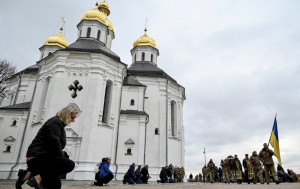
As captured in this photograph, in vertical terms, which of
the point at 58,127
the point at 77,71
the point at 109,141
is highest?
the point at 77,71

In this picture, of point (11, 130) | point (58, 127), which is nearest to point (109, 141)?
point (11, 130)

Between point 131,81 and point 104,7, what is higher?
point 104,7

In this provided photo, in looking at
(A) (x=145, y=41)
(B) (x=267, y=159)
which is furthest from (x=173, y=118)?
(B) (x=267, y=159)

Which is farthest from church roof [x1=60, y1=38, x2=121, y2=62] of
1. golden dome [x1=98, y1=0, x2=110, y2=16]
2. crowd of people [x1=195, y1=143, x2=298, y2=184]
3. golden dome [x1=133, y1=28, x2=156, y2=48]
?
crowd of people [x1=195, y1=143, x2=298, y2=184]

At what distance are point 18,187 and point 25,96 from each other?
21.1 meters

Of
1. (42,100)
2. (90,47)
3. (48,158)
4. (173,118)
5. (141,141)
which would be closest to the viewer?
(48,158)

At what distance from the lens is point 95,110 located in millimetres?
17344

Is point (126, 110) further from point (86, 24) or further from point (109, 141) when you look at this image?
point (86, 24)

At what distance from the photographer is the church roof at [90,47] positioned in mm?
19125

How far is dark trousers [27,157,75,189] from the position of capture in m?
2.78

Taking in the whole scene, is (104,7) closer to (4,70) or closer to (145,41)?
(145,41)

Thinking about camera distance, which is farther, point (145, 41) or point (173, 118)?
point (145, 41)

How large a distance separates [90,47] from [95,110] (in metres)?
6.77

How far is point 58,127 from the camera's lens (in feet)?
9.61
